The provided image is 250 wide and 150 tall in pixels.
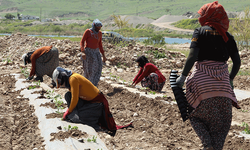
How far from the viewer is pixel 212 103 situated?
2150mm

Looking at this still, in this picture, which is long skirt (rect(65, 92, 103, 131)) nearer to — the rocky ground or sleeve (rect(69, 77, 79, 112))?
sleeve (rect(69, 77, 79, 112))

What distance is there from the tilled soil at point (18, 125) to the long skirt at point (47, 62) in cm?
91

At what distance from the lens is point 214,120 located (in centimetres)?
218

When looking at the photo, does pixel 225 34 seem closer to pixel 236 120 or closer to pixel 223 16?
pixel 223 16

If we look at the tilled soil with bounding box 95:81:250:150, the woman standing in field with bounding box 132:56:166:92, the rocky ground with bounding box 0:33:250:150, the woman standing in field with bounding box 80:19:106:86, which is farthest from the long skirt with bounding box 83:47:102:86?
the woman standing in field with bounding box 132:56:166:92

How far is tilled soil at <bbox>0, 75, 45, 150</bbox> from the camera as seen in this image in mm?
2963

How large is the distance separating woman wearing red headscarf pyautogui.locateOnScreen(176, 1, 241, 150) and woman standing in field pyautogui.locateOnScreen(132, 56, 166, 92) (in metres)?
3.38

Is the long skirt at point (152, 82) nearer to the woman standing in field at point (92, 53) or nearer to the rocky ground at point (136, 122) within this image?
the rocky ground at point (136, 122)

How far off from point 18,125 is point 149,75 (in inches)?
122

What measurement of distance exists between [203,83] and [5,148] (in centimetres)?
238

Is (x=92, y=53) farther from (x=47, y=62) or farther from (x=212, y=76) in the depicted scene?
(x=212, y=76)

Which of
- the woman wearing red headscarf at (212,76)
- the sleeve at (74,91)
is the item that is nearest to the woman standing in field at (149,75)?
the sleeve at (74,91)

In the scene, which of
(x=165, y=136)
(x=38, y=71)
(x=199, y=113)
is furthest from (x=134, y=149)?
(x=38, y=71)

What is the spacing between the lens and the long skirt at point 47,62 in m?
5.97
